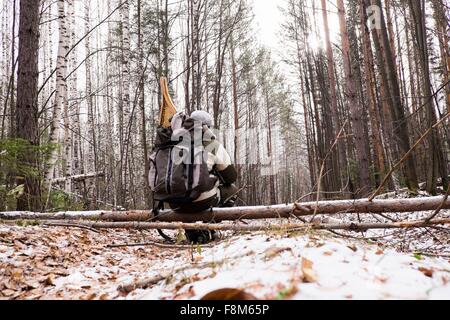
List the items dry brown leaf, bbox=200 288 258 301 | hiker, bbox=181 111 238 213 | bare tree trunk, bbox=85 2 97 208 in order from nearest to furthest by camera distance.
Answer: dry brown leaf, bbox=200 288 258 301 → hiker, bbox=181 111 238 213 → bare tree trunk, bbox=85 2 97 208

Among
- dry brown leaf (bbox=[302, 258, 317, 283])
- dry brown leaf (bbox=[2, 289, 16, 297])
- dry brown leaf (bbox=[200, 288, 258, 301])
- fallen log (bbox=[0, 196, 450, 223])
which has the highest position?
fallen log (bbox=[0, 196, 450, 223])

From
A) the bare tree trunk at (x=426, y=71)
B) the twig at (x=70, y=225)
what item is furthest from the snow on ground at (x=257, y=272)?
the bare tree trunk at (x=426, y=71)

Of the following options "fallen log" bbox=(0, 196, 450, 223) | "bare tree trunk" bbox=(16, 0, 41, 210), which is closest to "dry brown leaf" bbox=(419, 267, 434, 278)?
"fallen log" bbox=(0, 196, 450, 223)

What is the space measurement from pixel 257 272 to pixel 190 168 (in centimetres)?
234

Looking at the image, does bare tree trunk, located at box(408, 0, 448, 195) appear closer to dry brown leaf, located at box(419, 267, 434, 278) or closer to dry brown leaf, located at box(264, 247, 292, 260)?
dry brown leaf, located at box(419, 267, 434, 278)

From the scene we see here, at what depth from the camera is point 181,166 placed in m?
3.66

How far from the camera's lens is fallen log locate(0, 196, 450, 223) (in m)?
3.31

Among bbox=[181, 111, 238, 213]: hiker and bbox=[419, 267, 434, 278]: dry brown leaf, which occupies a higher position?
bbox=[181, 111, 238, 213]: hiker

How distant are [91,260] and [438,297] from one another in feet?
9.07

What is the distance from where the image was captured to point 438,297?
3.89 feet
